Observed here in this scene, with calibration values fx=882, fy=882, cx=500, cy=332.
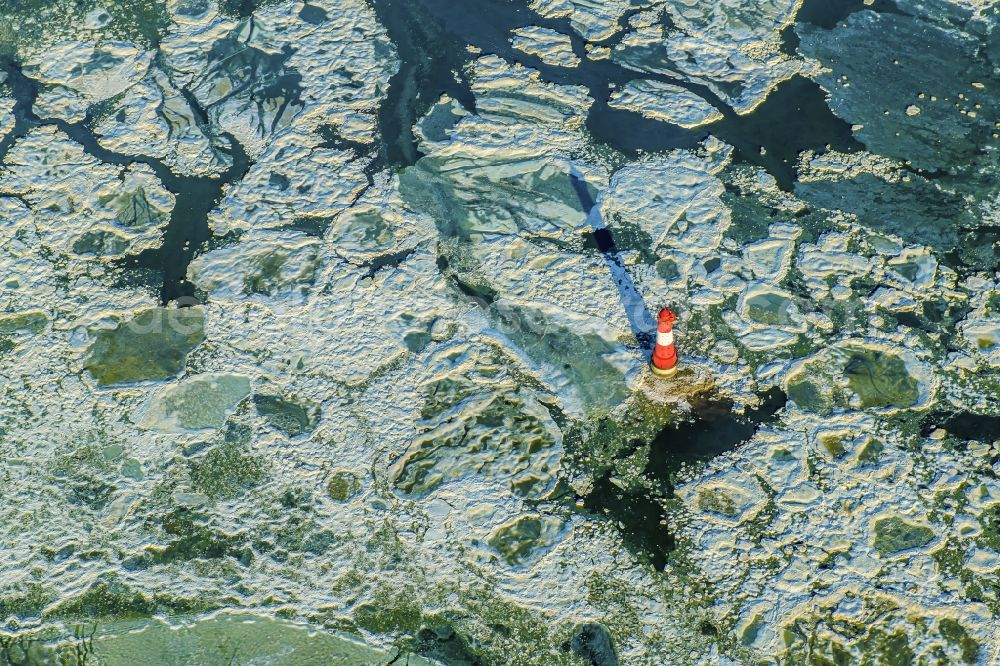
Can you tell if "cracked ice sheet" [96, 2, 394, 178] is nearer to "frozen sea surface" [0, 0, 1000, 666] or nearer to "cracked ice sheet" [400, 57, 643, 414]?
"frozen sea surface" [0, 0, 1000, 666]

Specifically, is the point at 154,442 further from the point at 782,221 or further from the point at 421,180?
the point at 782,221

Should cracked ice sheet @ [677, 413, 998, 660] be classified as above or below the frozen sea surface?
below

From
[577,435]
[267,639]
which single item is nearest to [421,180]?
[577,435]

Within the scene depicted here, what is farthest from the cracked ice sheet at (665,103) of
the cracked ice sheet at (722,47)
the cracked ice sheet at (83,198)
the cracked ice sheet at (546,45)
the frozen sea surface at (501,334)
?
the cracked ice sheet at (83,198)

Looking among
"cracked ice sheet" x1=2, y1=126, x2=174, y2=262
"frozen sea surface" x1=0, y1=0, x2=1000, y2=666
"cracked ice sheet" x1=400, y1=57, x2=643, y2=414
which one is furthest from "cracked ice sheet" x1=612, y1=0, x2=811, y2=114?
"cracked ice sheet" x1=2, y1=126, x2=174, y2=262

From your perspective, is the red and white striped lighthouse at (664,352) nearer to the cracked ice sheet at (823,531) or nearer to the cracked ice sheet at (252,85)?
the cracked ice sheet at (823,531)

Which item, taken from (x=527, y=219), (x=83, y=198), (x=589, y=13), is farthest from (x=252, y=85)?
(x=589, y=13)

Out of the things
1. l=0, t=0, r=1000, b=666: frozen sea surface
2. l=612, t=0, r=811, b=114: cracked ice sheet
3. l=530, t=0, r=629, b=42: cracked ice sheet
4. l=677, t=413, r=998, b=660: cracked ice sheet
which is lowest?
l=677, t=413, r=998, b=660: cracked ice sheet
